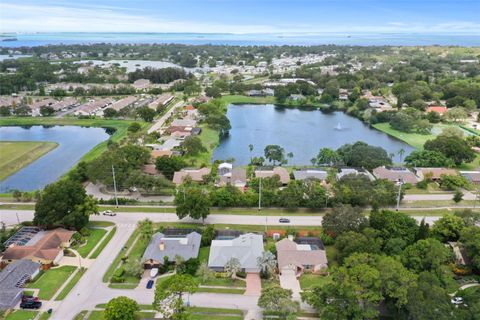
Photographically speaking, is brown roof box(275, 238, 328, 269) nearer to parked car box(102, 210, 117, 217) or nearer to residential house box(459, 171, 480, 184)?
parked car box(102, 210, 117, 217)

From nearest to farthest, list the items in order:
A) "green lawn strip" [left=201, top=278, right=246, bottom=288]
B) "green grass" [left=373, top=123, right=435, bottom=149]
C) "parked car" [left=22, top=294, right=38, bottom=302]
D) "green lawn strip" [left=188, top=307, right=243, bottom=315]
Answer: "green lawn strip" [left=188, top=307, right=243, bottom=315]
"parked car" [left=22, top=294, right=38, bottom=302]
"green lawn strip" [left=201, top=278, right=246, bottom=288]
"green grass" [left=373, top=123, right=435, bottom=149]

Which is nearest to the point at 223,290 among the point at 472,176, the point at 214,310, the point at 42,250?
the point at 214,310

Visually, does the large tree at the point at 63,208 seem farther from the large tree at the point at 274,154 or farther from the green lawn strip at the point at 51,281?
the large tree at the point at 274,154

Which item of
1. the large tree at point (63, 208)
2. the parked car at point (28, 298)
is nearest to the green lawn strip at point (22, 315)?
the parked car at point (28, 298)

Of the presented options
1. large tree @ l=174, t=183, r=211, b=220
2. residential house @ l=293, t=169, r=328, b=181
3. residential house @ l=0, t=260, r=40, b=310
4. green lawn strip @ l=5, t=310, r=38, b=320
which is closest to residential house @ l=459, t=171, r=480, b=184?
residential house @ l=293, t=169, r=328, b=181

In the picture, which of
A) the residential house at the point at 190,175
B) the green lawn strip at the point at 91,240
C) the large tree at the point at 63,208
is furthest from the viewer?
the residential house at the point at 190,175

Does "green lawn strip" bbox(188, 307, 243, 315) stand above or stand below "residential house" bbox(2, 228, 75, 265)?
below

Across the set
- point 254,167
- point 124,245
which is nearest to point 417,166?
point 254,167
